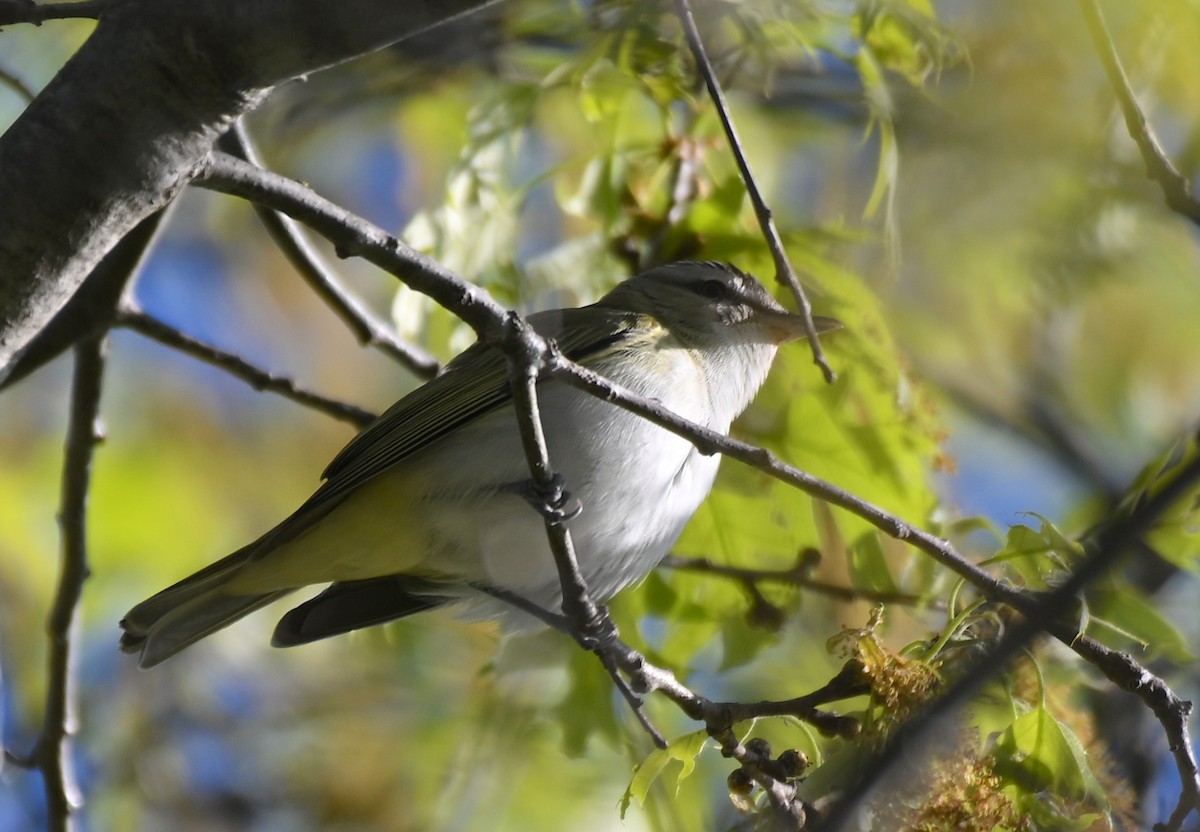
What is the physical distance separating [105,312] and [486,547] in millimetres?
1270

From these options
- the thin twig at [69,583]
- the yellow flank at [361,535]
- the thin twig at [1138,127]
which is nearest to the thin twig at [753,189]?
the thin twig at [1138,127]

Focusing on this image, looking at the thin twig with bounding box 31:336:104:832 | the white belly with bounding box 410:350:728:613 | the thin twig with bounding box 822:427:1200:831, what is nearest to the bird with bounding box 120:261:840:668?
the white belly with bounding box 410:350:728:613

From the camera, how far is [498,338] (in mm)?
2398

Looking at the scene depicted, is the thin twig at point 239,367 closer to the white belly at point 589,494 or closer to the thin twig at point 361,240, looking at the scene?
the white belly at point 589,494

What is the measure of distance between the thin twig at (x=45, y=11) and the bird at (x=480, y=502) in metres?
1.34

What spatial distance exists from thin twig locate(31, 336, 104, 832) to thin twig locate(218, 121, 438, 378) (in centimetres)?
60

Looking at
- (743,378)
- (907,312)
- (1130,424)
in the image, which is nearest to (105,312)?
(743,378)

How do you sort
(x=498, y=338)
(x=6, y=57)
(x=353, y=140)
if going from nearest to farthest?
(x=498, y=338), (x=6, y=57), (x=353, y=140)

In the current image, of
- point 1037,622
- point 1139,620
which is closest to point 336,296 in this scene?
point 1139,620

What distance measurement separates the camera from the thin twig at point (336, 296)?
12.0ft

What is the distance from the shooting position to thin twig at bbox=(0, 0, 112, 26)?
2.11m

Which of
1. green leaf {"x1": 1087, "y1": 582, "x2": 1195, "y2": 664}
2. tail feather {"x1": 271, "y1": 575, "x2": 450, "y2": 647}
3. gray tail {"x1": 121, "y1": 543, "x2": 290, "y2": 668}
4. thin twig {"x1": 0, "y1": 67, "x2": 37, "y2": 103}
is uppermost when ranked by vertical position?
thin twig {"x1": 0, "y1": 67, "x2": 37, "y2": 103}

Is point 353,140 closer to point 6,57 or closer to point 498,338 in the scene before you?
point 6,57

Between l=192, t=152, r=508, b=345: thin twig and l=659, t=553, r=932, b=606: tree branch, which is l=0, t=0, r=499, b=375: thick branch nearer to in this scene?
l=192, t=152, r=508, b=345: thin twig
